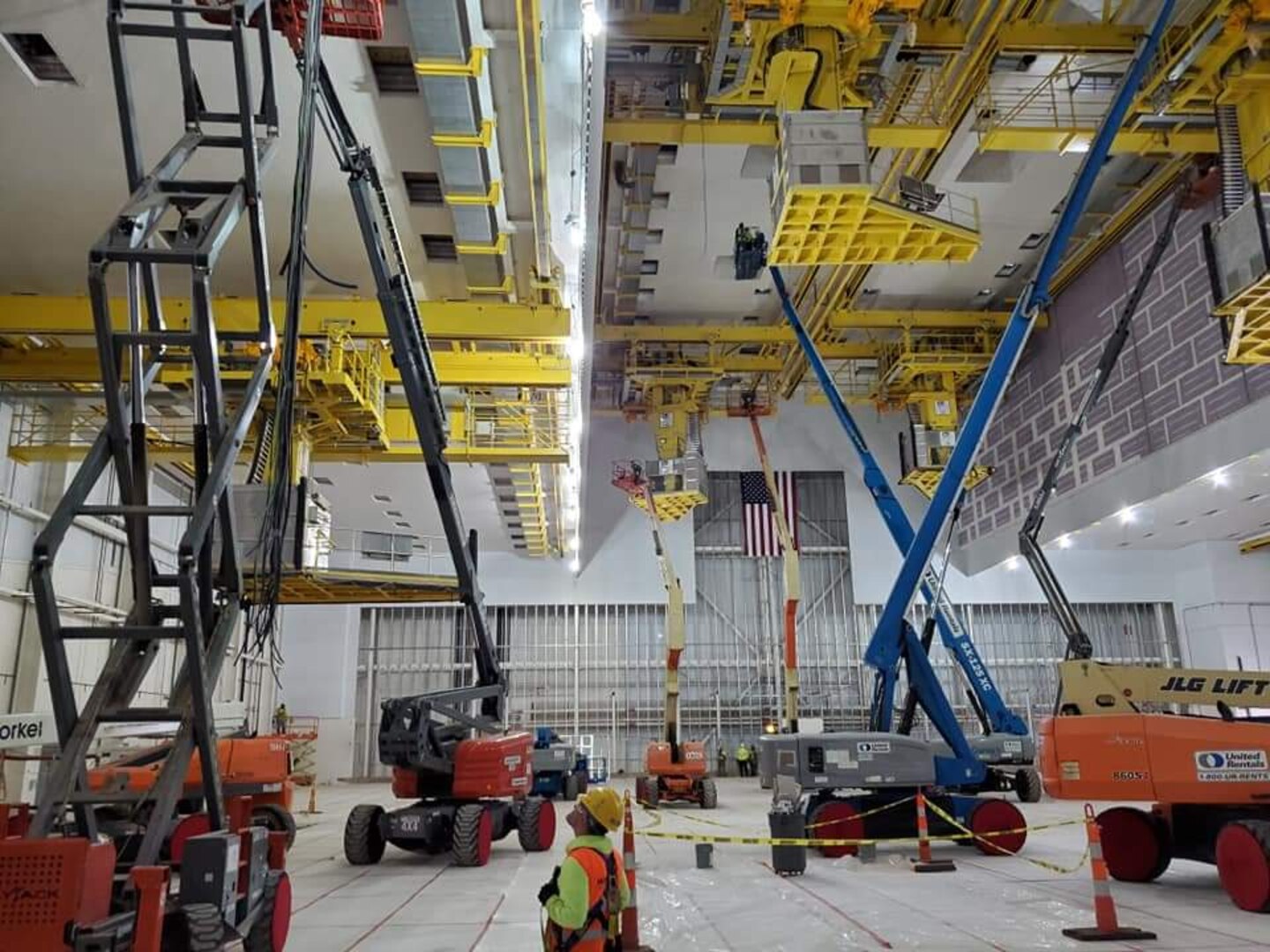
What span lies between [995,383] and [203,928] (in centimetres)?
1160

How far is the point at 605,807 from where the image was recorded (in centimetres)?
502

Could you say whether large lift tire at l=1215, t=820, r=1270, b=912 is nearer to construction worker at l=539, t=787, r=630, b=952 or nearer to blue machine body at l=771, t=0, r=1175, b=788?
blue machine body at l=771, t=0, r=1175, b=788

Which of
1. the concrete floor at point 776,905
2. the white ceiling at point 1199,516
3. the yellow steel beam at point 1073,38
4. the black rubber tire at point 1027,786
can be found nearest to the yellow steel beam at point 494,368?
the concrete floor at point 776,905

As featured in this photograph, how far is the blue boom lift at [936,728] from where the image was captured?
1248cm

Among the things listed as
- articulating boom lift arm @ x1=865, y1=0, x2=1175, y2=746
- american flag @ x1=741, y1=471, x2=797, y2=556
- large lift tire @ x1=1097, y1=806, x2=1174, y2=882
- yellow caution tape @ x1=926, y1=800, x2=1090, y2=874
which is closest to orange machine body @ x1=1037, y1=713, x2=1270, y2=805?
large lift tire @ x1=1097, y1=806, x2=1174, y2=882

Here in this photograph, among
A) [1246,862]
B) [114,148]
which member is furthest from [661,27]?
[1246,862]

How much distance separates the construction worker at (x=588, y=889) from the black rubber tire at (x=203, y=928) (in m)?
1.77

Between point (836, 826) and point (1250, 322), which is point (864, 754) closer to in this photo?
point (836, 826)

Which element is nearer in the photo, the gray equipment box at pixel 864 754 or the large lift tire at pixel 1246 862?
the large lift tire at pixel 1246 862

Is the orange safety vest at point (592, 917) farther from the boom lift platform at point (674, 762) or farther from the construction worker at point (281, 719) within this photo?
the construction worker at point (281, 719)

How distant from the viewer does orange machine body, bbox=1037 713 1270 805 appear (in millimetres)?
9000

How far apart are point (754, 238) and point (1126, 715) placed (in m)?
12.7

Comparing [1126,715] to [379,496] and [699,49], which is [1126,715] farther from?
[379,496]

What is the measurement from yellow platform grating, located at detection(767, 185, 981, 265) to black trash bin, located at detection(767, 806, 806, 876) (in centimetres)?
742
